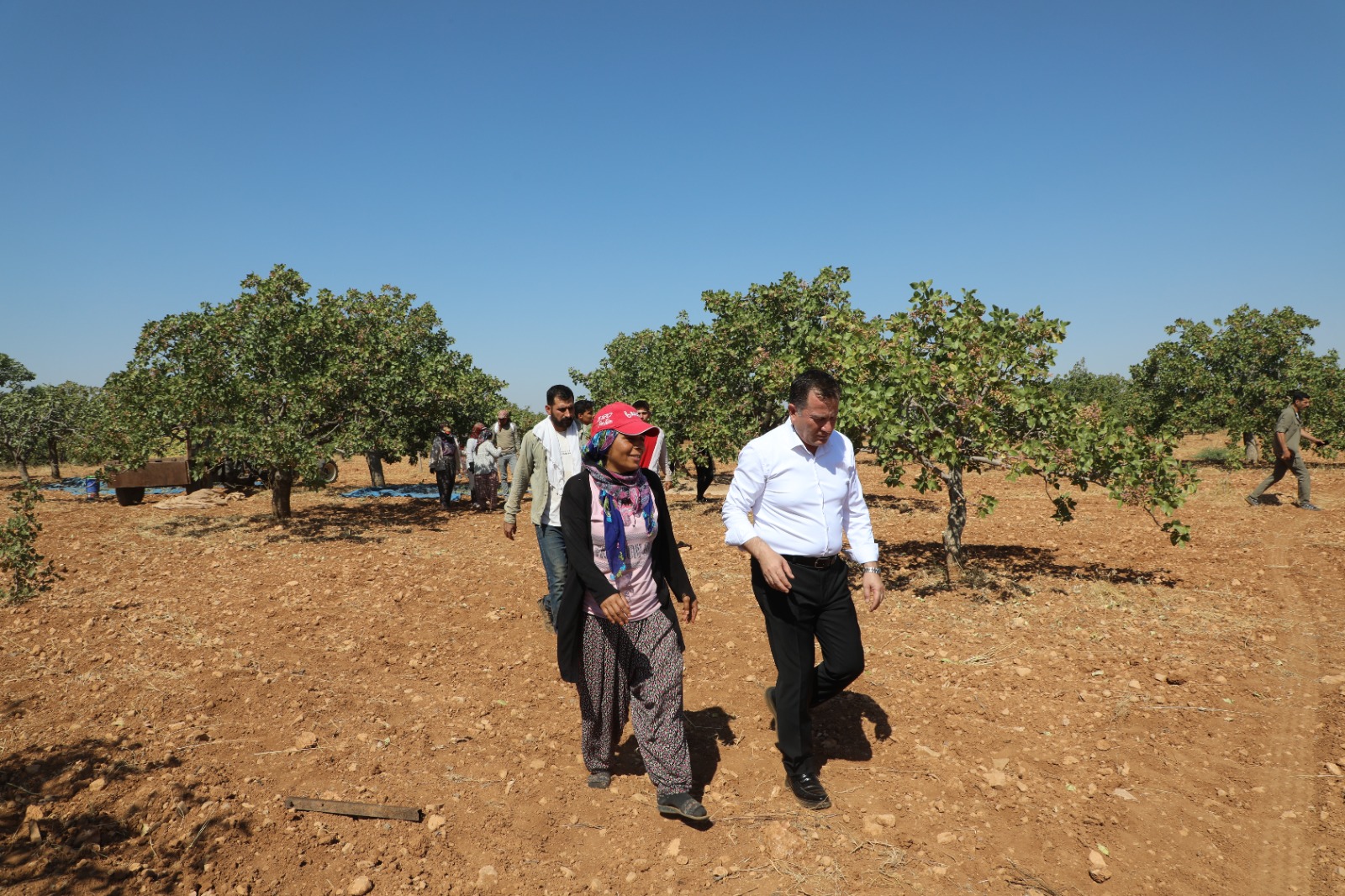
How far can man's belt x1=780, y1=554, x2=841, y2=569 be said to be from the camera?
12.0 feet

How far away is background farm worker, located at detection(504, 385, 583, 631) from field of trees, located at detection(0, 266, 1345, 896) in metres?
0.92

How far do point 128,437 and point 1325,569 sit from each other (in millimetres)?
16347

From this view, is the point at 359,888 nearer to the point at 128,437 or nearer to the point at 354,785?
the point at 354,785

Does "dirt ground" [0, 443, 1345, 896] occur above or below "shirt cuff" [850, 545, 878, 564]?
below

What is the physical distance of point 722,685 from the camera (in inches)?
210

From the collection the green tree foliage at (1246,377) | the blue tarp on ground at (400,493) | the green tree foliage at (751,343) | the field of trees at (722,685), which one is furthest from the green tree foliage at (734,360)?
the green tree foliage at (1246,377)

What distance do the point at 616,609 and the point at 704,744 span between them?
148 cm

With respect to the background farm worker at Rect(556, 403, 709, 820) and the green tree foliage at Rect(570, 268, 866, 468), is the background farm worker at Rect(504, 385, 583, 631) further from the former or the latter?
the green tree foliage at Rect(570, 268, 866, 468)

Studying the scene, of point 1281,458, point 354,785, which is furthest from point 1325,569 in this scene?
point 354,785

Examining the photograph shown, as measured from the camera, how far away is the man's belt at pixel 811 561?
12.0ft

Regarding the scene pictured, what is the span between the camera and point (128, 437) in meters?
12.1

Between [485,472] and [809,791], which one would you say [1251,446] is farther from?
[809,791]

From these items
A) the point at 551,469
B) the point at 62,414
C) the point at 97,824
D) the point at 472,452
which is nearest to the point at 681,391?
the point at 472,452

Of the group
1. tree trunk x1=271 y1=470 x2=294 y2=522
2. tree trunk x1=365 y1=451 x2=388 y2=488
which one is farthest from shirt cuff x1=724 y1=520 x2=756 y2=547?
tree trunk x1=365 y1=451 x2=388 y2=488
